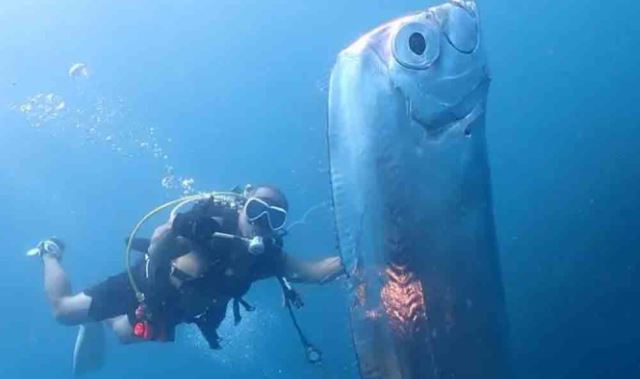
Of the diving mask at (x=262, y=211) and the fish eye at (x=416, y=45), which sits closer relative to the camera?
the fish eye at (x=416, y=45)

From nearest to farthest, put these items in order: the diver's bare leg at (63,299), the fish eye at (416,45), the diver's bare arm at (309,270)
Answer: the fish eye at (416,45), the diver's bare arm at (309,270), the diver's bare leg at (63,299)

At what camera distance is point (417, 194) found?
70.9 inches

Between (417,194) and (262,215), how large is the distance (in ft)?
11.4

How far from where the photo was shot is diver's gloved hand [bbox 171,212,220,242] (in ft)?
16.7

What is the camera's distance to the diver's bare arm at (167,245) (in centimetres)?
523

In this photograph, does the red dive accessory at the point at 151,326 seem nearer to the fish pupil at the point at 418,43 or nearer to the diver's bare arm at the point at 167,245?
the diver's bare arm at the point at 167,245

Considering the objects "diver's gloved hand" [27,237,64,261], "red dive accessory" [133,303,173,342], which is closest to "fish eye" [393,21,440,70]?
"red dive accessory" [133,303,173,342]

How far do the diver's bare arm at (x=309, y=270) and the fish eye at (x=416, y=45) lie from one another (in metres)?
4.03

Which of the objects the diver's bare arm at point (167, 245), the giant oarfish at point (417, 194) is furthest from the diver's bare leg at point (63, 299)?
the giant oarfish at point (417, 194)

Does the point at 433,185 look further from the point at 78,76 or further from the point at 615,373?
the point at 78,76

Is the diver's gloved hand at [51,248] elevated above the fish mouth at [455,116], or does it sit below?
below

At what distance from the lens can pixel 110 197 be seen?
2609cm

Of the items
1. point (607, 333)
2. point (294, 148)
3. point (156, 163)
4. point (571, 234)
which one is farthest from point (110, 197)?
point (607, 333)

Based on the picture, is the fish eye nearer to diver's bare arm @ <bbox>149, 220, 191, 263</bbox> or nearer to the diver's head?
the diver's head
